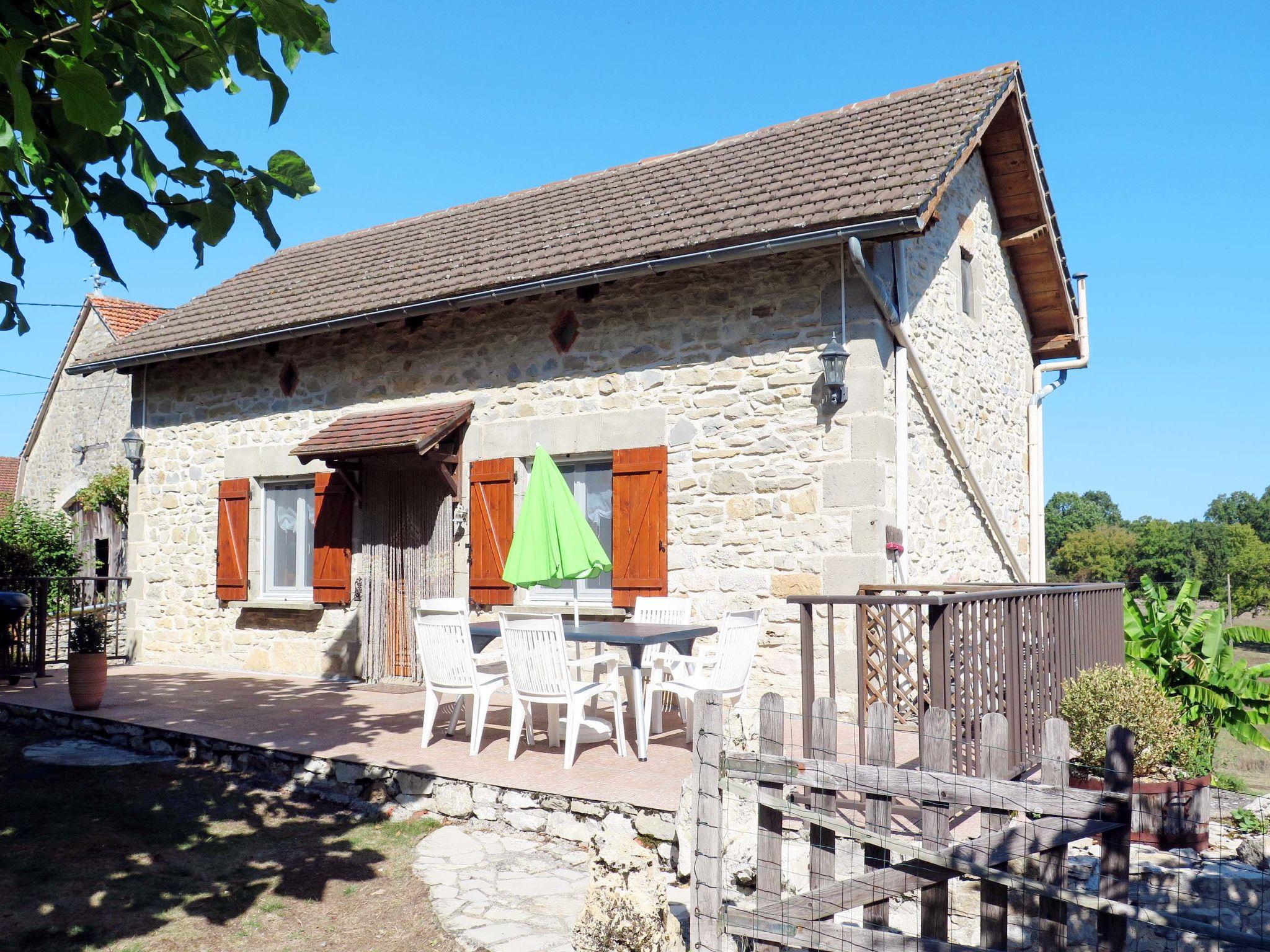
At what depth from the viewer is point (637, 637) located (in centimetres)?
637

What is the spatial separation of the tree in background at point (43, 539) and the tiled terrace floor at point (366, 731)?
24.1ft

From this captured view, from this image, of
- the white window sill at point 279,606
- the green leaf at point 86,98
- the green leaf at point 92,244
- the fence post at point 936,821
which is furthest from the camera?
the white window sill at point 279,606

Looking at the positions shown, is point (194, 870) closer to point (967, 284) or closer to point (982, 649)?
point (982, 649)

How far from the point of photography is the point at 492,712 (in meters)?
8.25

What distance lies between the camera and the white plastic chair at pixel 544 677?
610cm

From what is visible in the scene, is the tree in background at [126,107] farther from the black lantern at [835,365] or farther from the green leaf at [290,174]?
the black lantern at [835,365]

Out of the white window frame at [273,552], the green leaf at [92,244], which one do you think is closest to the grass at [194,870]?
the green leaf at [92,244]

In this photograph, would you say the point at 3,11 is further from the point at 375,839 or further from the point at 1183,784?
the point at 1183,784

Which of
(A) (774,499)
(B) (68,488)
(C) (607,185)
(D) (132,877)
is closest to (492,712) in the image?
(A) (774,499)

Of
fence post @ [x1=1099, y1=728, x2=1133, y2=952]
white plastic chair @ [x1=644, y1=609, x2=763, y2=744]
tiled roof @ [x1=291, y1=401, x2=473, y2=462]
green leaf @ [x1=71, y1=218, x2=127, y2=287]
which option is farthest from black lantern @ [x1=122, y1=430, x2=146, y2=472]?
fence post @ [x1=1099, y1=728, x2=1133, y2=952]

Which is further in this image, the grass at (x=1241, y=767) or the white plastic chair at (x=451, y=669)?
the grass at (x=1241, y=767)

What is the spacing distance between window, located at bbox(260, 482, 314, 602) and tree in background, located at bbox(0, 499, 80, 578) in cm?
694

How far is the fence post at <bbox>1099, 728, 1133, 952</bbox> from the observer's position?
2875 mm

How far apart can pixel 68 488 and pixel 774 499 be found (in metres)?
16.7
